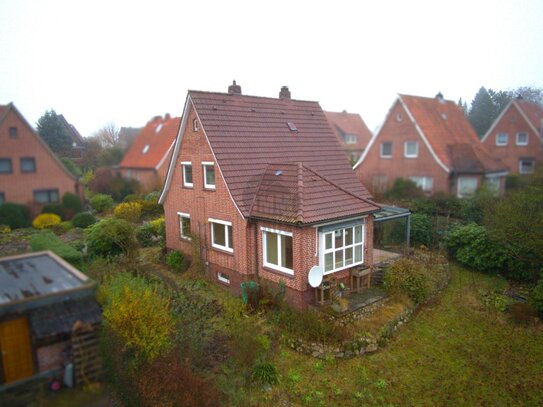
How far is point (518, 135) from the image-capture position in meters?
29.6

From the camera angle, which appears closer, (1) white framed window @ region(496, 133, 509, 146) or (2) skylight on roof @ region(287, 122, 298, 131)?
(2) skylight on roof @ region(287, 122, 298, 131)

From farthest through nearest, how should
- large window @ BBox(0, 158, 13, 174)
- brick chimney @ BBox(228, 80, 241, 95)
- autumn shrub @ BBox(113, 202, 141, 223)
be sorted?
brick chimney @ BBox(228, 80, 241, 95) → autumn shrub @ BBox(113, 202, 141, 223) → large window @ BBox(0, 158, 13, 174)

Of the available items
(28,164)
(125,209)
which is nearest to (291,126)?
(125,209)

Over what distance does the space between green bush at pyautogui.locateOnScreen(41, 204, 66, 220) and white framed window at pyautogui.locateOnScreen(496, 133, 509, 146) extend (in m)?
33.3

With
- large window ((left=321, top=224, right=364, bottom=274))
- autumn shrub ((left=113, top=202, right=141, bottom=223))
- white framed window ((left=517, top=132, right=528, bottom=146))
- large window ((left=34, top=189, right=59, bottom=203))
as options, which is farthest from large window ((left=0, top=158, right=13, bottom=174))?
white framed window ((left=517, top=132, right=528, bottom=146))

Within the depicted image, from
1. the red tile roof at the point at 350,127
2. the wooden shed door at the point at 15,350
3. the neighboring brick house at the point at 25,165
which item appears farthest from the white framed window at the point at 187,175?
the red tile roof at the point at 350,127

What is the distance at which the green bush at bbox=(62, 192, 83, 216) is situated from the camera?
4.02 m

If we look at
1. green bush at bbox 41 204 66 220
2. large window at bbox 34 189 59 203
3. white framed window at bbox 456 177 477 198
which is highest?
large window at bbox 34 189 59 203

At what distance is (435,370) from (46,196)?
1050cm

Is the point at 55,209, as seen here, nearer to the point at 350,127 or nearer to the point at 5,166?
the point at 5,166

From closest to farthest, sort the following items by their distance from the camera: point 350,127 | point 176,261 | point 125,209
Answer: point 125,209 → point 176,261 → point 350,127

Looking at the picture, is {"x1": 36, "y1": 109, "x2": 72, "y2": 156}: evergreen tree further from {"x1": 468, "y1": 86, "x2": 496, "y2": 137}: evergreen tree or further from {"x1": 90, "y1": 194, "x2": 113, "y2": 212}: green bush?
{"x1": 468, "y1": 86, "x2": 496, "y2": 137}: evergreen tree

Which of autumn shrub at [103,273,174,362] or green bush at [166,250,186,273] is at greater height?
autumn shrub at [103,273,174,362]

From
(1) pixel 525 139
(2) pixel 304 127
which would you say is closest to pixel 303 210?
(2) pixel 304 127
